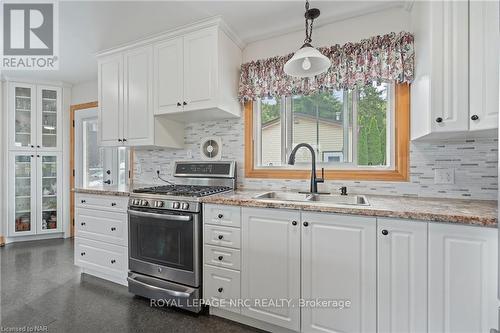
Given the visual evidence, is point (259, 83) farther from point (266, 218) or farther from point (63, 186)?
point (63, 186)

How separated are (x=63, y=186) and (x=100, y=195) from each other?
207 centimetres

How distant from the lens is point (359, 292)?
4.76ft

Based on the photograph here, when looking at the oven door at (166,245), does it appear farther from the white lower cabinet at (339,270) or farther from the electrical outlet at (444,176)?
A: the electrical outlet at (444,176)

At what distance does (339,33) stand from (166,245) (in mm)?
2310

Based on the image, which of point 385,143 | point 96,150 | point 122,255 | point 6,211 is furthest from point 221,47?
point 6,211

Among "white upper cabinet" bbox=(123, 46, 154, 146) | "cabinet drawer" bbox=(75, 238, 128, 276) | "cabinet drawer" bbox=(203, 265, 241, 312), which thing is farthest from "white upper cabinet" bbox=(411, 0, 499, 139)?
"cabinet drawer" bbox=(75, 238, 128, 276)

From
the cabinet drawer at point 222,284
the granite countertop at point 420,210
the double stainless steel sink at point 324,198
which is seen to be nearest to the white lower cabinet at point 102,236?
the cabinet drawer at point 222,284

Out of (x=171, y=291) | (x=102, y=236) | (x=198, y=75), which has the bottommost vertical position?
(x=171, y=291)

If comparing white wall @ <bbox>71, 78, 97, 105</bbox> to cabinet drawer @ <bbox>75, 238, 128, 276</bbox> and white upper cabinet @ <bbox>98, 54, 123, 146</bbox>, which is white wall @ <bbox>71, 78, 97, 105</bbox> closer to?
white upper cabinet @ <bbox>98, 54, 123, 146</bbox>

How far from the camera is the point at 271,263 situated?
5.49ft

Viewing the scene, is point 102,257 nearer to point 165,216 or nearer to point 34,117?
point 165,216

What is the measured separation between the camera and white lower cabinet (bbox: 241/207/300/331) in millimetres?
1614

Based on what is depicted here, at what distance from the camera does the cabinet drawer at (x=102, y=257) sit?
233 cm

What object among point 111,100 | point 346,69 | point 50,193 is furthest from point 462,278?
point 50,193
